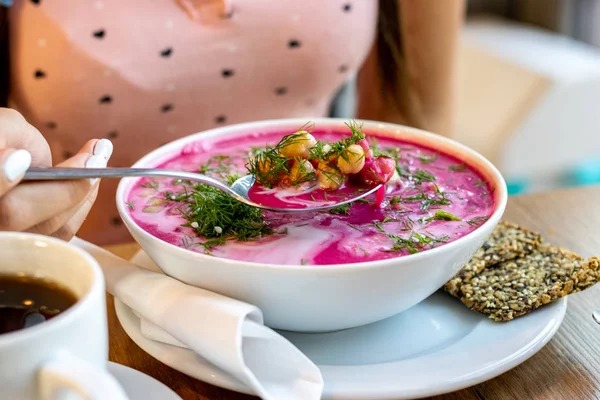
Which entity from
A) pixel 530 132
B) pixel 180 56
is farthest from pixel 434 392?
pixel 530 132

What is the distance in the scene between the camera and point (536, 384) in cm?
82

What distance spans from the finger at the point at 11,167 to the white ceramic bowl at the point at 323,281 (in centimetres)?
17

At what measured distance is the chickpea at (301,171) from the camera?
929mm

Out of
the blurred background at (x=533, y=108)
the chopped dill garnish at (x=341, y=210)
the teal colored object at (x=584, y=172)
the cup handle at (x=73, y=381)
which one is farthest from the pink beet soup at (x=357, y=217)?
the teal colored object at (x=584, y=172)

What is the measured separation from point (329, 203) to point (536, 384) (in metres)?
0.34

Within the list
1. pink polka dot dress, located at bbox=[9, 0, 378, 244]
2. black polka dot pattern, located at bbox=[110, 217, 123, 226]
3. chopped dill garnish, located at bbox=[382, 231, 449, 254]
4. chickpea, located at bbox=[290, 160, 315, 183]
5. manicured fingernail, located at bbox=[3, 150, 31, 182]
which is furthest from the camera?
black polka dot pattern, located at bbox=[110, 217, 123, 226]

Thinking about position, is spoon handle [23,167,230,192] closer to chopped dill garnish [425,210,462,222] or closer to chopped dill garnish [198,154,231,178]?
chopped dill garnish [198,154,231,178]

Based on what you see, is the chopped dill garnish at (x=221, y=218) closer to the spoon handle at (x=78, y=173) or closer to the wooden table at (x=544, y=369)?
the spoon handle at (x=78, y=173)

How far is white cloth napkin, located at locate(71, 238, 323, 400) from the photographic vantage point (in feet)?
2.43

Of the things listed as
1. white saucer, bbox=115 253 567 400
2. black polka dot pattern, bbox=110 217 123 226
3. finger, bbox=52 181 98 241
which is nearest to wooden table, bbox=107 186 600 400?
white saucer, bbox=115 253 567 400

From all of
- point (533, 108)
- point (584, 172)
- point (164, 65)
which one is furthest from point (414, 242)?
point (584, 172)

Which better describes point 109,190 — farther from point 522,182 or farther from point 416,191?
point 522,182

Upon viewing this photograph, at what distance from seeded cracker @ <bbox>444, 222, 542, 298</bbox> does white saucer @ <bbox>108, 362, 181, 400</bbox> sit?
0.42 m

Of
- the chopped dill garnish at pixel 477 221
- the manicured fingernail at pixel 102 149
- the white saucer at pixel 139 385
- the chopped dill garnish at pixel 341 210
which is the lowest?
the white saucer at pixel 139 385
